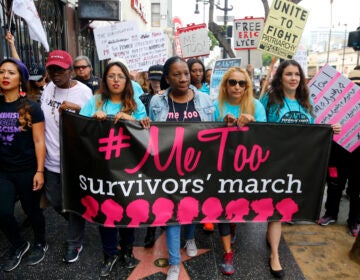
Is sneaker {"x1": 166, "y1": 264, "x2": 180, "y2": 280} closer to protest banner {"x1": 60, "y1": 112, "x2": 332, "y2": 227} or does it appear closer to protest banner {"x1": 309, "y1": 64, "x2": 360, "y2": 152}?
protest banner {"x1": 60, "y1": 112, "x2": 332, "y2": 227}

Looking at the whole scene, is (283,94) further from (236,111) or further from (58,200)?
(58,200)

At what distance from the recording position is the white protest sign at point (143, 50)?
234 inches

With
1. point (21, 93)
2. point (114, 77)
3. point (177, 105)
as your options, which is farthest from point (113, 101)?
point (21, 93)

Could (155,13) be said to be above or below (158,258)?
above

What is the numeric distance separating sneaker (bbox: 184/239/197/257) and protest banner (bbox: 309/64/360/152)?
6.21ft

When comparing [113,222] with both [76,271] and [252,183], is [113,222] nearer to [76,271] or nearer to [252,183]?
[76,271]

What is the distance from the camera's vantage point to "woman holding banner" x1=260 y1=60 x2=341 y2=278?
3.11m

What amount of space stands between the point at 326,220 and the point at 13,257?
324cm

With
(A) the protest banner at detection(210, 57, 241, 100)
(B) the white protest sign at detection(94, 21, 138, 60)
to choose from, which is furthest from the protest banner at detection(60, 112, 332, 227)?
(A) the protest banner at detection(210, 57, 241, 100)

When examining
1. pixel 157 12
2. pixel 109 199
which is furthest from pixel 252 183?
pixel 157 12

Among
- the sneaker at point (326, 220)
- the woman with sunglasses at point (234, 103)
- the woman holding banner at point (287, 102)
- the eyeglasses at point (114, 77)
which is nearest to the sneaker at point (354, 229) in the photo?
the sneaker at point (326, 220)

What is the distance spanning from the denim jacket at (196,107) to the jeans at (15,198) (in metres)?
1.17

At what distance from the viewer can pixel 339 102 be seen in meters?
3.75

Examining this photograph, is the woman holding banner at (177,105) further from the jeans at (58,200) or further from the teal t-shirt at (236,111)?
the jeans at (58,200)
